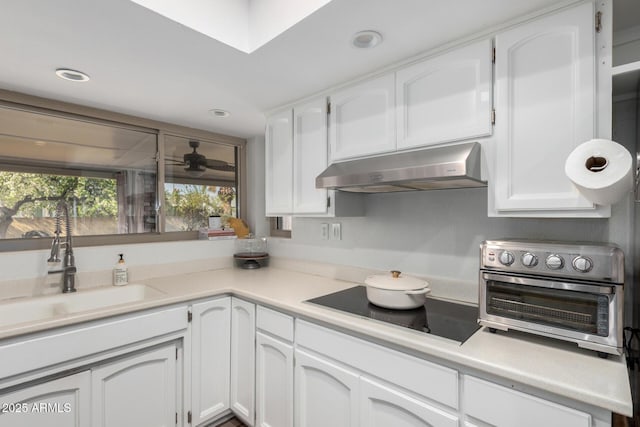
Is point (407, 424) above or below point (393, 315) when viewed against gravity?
below

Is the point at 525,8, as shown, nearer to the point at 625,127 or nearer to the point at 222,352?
the point at 625,127

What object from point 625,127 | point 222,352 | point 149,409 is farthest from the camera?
point 222,352

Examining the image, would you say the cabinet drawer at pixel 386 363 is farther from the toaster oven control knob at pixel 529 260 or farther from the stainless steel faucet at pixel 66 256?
the stainless steel faucet at pixel 66 256

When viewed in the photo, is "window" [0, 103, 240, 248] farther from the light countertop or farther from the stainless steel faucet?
the light countertop

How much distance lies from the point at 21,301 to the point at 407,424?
201 cm

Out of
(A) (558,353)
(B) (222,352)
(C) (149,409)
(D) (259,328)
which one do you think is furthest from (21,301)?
(A) (558,353)

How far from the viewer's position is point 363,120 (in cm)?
169

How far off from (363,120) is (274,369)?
55.5 inches

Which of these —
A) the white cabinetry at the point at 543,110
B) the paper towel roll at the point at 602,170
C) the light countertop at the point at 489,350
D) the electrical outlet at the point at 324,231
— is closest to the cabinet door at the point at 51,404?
the light countertop at the point at 489,350

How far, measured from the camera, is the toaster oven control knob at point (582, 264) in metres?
0.99

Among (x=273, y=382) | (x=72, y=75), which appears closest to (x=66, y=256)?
(x=72, y=75)

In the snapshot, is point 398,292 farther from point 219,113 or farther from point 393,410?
point 219,113

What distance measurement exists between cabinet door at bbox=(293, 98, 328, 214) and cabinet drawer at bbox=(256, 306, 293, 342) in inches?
24.7

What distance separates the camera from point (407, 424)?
119 cm
